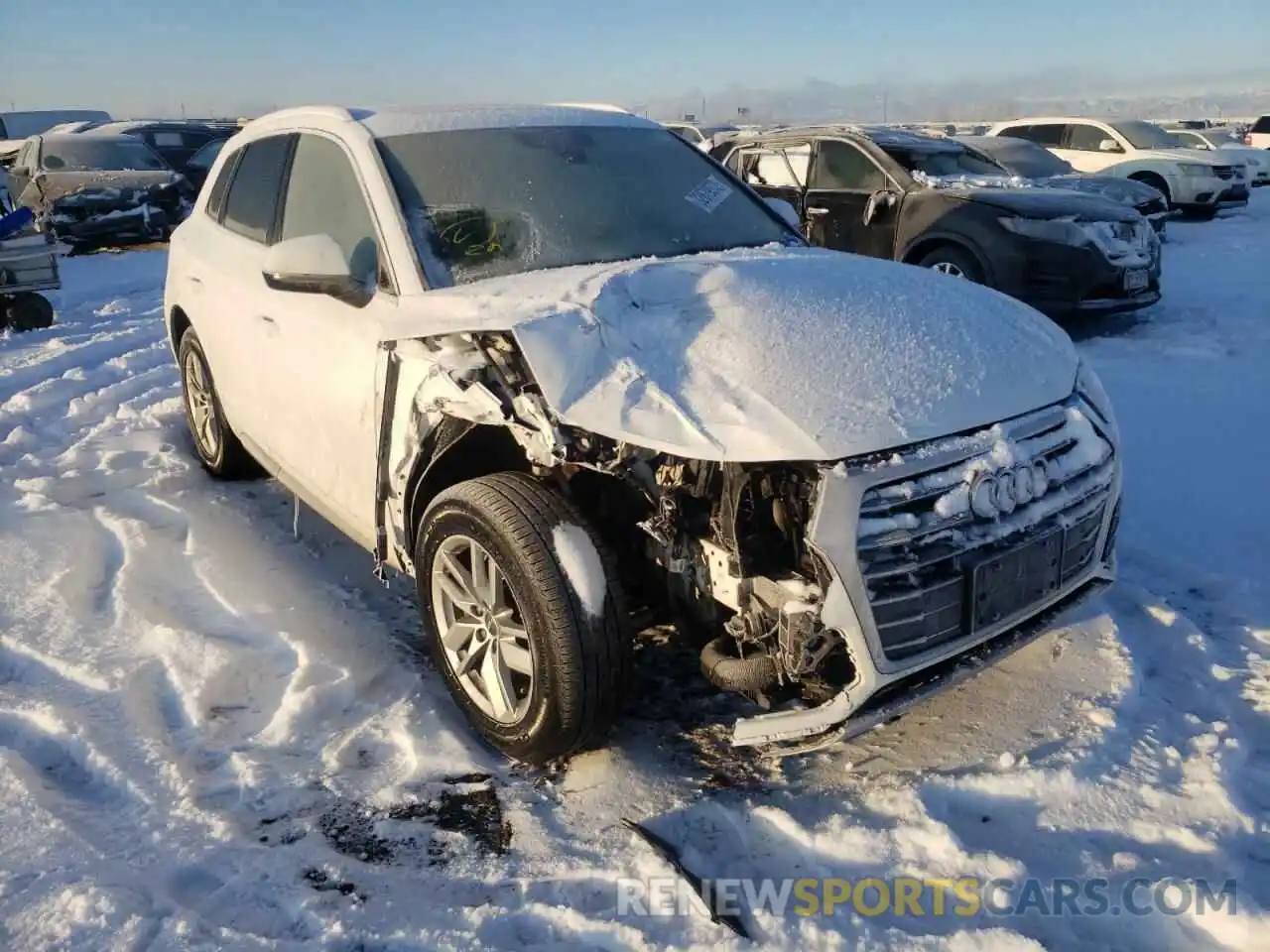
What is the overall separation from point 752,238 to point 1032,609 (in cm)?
186

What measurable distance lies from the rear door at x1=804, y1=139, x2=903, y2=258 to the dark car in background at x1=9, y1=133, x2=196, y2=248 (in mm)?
9889

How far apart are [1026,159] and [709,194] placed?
906 centimetres

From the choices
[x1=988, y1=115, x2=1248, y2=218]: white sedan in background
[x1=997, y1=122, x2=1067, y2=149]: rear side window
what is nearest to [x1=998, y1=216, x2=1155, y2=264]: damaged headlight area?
[x1=988, y1=115, x2=1248, y2=218]: white sedan in background

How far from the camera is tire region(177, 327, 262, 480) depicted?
4738 mm

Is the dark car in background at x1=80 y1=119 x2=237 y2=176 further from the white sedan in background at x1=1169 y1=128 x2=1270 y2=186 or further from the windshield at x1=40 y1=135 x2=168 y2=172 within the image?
the white sedan in background at x1=1169 y1=128 x2=1270 y2=186

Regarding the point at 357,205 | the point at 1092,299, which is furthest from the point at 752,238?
the point at 1092,299

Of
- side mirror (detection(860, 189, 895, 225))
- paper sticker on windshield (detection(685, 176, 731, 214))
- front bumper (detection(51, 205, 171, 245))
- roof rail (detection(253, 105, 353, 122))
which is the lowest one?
front bumper (detection(51, 205, 171, 245))

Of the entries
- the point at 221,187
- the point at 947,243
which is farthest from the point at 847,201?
the point at 221,187

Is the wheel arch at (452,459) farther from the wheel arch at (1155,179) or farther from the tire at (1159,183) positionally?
the wheel arch at (1155,179)

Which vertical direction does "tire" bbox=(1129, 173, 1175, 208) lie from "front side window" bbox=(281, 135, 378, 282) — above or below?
below

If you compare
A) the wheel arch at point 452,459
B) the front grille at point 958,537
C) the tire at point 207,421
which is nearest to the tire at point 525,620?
the wheel arch at point 452,459

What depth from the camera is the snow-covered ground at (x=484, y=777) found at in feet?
7.49

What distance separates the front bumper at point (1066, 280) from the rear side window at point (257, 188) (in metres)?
5.47

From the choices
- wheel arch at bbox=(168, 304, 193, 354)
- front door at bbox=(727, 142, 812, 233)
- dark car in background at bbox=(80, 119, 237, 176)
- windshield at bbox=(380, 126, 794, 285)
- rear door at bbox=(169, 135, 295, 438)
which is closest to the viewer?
windshield at bbox=(380, 126, 794, 285)
